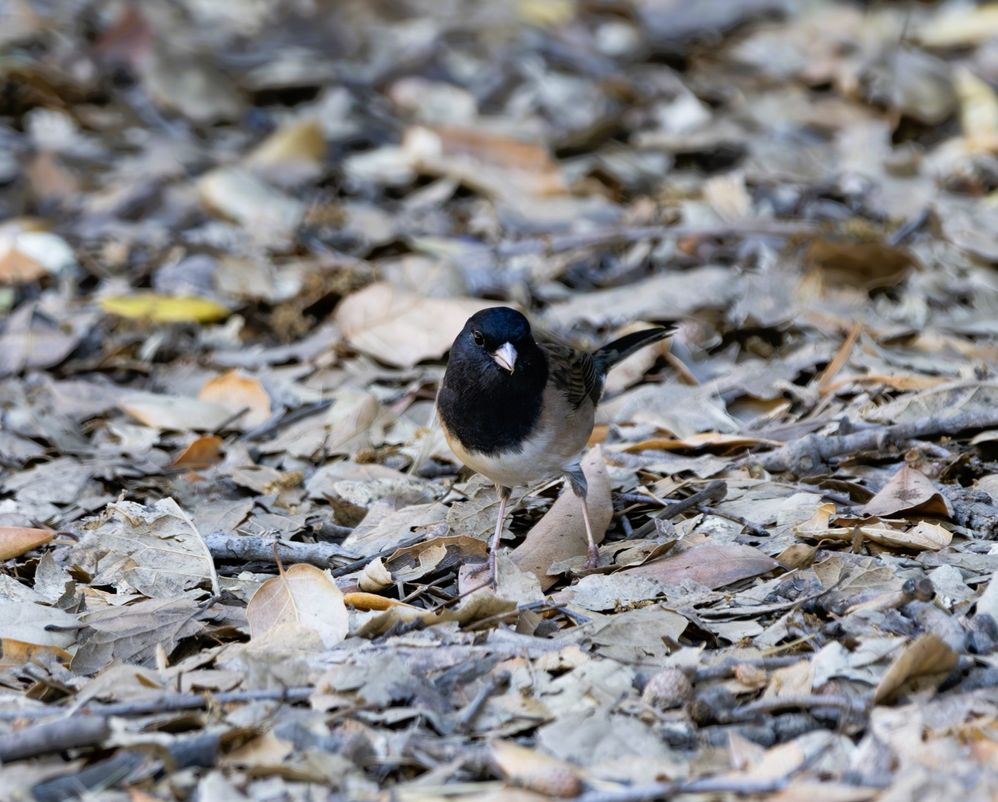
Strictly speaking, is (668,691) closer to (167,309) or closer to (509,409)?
(509,409)

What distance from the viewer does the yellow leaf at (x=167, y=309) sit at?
6.02 meters

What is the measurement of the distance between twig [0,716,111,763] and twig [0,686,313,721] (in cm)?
13

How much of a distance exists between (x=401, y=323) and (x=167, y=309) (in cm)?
127

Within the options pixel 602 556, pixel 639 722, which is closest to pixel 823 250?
pixel 602 556

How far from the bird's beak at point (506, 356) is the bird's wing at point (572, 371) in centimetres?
26

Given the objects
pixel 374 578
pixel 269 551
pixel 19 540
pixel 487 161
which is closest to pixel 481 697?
pixel 374 578

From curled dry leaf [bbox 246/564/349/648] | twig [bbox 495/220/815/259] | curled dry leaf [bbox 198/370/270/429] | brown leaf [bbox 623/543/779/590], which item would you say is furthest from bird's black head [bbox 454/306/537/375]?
twig [bbox 495/220/815/259]

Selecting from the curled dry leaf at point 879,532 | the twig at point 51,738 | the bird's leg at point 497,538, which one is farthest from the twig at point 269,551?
the curled dry leaf at point 879,532

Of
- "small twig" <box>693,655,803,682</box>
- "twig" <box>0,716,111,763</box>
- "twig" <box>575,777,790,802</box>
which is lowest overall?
"small twig" <box>693,655,803,682</box>

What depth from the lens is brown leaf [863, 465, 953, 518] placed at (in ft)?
12.3

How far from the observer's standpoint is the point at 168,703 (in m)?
2.87

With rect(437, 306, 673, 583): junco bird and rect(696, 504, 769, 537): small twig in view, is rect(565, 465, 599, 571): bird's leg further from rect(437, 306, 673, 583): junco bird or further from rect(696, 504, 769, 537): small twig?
rect(696, 504, 769, 537): small twig

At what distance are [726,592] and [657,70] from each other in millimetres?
5898

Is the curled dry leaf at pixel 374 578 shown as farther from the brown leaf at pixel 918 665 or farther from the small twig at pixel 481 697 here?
the brown leaf at pixel 918 665
